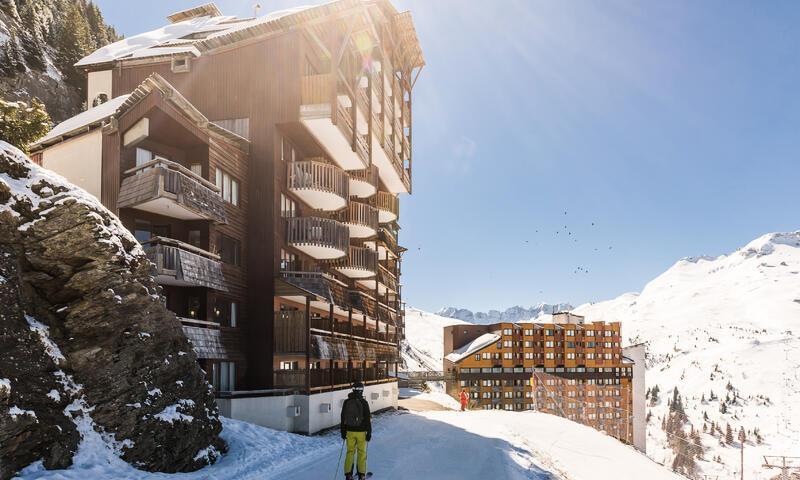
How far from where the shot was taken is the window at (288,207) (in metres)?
32.4

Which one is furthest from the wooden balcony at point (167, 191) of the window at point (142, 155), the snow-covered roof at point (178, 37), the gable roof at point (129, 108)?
the snow-covered roof at point (178, 37)

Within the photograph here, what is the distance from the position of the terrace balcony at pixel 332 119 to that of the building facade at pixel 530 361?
2966 inches

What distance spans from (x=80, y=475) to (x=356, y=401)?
5281 millimetres

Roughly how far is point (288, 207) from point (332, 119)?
16.9 ft

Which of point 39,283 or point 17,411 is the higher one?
point 39,283

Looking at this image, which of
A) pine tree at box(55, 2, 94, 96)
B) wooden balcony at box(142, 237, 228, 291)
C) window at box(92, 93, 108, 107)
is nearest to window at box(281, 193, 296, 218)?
wooden balcony at box(142, 237, 228, 291)

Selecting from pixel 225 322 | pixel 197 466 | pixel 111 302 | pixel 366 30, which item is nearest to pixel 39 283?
pixel 111 302

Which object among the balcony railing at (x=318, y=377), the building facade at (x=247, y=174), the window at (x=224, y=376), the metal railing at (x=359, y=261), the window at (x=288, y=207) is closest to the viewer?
the building facade at (x=247, y=174)

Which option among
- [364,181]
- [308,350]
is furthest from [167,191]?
[364,181]

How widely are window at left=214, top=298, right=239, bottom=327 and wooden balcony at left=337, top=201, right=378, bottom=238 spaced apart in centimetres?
1293

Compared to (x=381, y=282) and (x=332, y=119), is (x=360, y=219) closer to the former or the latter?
(x=332, y=119)

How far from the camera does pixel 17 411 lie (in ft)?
36.6

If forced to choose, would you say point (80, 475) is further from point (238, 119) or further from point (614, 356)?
point (614, 356)

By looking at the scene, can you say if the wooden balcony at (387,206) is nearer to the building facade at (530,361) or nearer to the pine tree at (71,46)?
the pine tree at (71,46)
